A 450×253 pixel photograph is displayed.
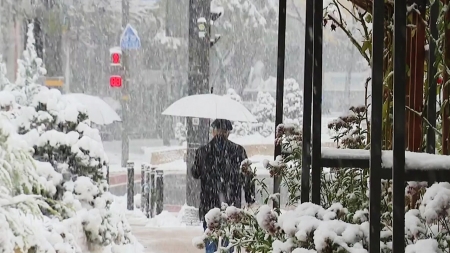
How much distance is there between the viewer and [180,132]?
2177 cm

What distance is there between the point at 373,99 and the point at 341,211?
0.43 metres

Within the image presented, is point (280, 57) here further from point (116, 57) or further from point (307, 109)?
point (116, 57)

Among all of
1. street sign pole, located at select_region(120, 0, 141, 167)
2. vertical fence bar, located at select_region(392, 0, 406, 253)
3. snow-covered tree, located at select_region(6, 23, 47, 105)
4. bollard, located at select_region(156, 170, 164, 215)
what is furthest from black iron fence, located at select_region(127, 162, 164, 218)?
vertical fence bar, located at select_region(392, 0, 406, 253)

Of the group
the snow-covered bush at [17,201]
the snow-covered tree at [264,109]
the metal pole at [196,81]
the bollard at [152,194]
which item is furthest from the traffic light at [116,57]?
the snow-covered bush at [17,201]

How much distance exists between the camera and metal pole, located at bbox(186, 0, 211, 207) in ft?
29.7

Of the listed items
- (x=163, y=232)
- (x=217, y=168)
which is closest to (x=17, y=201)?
(x=217, y=168)

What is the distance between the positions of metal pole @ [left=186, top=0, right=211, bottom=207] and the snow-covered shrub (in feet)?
39.6

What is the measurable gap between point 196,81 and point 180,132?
41.6 ft

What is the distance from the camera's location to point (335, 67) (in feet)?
62.6

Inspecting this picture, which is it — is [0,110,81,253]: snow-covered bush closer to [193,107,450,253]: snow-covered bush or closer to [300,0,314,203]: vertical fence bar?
[193,107,450,253]: snow-covered bush

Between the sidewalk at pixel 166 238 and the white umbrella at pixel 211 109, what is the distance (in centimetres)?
129

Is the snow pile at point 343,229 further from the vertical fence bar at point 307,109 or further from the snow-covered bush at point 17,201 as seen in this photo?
the snow-covered bush at point 17,201

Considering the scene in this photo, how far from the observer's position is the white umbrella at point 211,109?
818 centimetres

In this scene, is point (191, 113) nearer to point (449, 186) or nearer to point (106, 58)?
point (449, 186)
